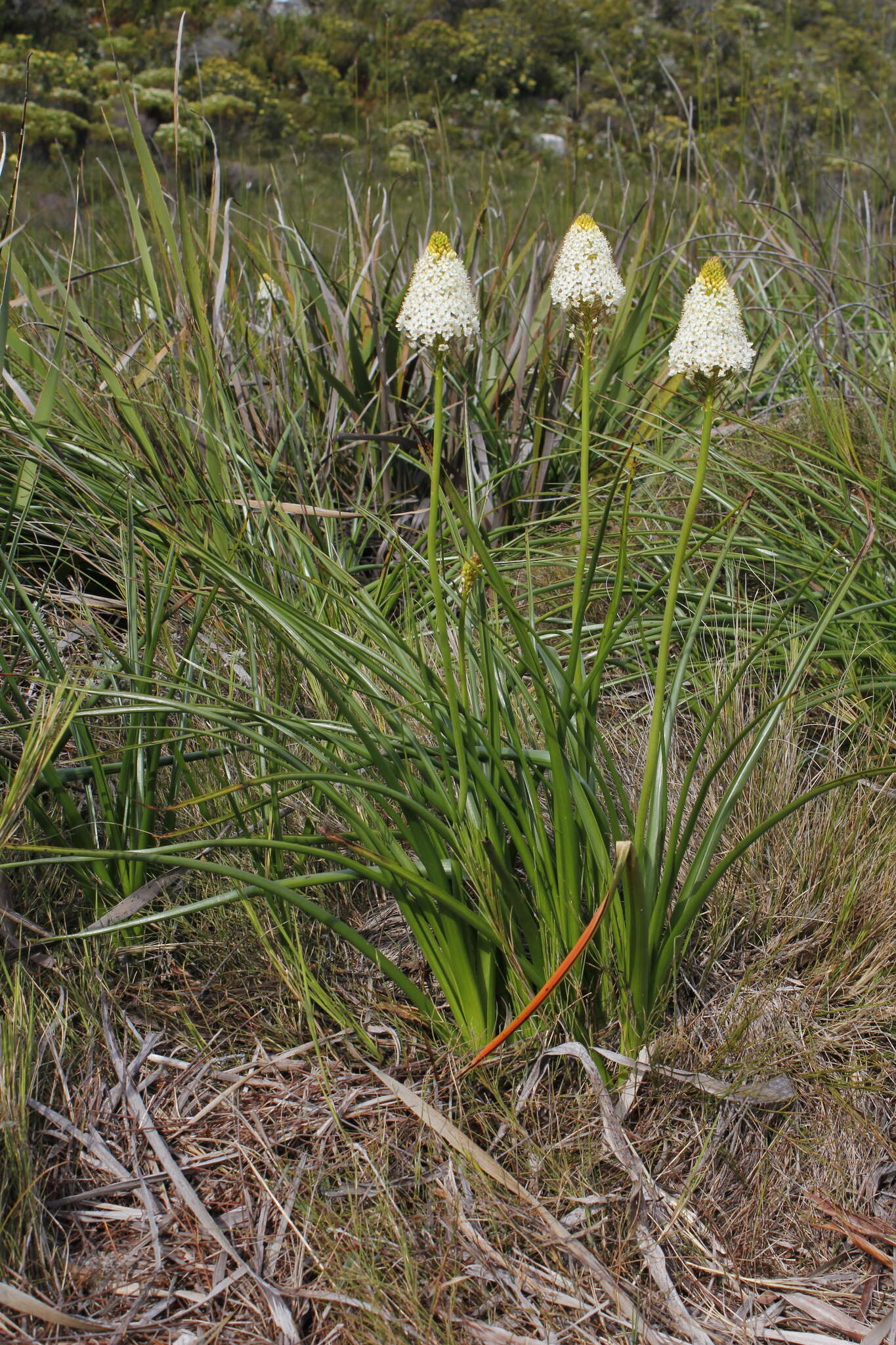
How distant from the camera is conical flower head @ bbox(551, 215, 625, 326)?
3.67 feet

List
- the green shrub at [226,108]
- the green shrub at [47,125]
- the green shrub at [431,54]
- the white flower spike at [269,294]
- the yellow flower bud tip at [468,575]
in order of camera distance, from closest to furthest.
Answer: the yellow flower bud tip at [468,575] < the white flower spike at [269,294] < the green shrub at [47,125] < the green shrub at [226,108] < the green shrub at [431,54]

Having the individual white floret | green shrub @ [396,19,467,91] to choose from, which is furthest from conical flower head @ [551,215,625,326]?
green shrub @ [396,19,467,91]

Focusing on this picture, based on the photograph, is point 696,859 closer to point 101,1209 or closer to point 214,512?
point 101,1209

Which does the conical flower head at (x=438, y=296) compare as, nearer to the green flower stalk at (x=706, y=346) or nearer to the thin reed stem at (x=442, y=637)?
the thin reed stem at (x=442, y=637)

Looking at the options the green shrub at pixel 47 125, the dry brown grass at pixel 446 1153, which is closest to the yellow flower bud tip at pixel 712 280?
the dry brown grass at pixel 446 1153

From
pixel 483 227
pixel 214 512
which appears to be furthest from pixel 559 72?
pixel 214 512

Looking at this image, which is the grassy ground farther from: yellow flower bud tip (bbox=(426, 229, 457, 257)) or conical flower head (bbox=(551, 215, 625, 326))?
yellow flower bud tip (bbox=(426, 229, 457, 257))

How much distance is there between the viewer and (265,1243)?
1179 mm

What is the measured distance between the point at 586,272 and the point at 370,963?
1049 millimetres

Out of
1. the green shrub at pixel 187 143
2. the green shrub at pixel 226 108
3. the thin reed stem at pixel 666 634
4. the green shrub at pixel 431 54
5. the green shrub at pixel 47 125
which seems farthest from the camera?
the green shrub at pixel 431 54

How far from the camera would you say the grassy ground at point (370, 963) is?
115 cm

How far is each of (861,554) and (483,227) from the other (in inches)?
91.8

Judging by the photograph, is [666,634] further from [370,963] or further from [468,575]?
[370,963]

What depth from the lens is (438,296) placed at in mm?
1188
